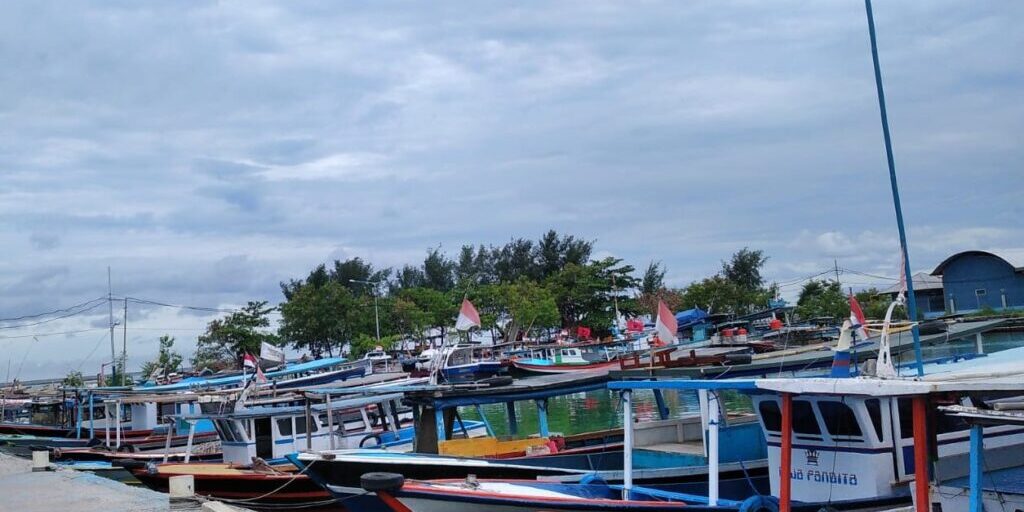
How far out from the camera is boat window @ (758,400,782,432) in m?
12.0

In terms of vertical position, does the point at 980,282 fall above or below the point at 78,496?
above

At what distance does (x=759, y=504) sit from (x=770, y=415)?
1.37 meters

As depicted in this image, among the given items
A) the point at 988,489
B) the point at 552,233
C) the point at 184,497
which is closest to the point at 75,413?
the point at 184,497

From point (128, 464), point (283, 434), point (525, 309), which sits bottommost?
point (128, 464)

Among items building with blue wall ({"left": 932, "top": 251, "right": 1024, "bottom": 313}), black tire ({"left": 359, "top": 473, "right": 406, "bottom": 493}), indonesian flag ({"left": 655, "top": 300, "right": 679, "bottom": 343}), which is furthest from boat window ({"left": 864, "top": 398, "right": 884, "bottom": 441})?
building with blue wall ({"left": 932, "top": 251, "right": 1024, "bottom": 313})

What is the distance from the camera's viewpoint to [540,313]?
2525 inches

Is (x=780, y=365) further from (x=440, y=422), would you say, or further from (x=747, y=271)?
(x=747, y=271)

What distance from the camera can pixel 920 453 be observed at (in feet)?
25.9

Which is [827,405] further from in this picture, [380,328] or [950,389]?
[380,328]

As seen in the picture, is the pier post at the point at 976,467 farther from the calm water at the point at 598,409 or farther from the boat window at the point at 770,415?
the calm water at the point at 598,409

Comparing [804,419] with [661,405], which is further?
[661,405]

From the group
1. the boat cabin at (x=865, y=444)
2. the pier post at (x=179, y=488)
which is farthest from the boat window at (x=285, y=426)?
the boat cabin at (x=865, y=444)

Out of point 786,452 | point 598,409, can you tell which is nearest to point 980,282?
point 598,409

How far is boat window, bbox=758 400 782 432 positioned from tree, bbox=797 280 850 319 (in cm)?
5145
